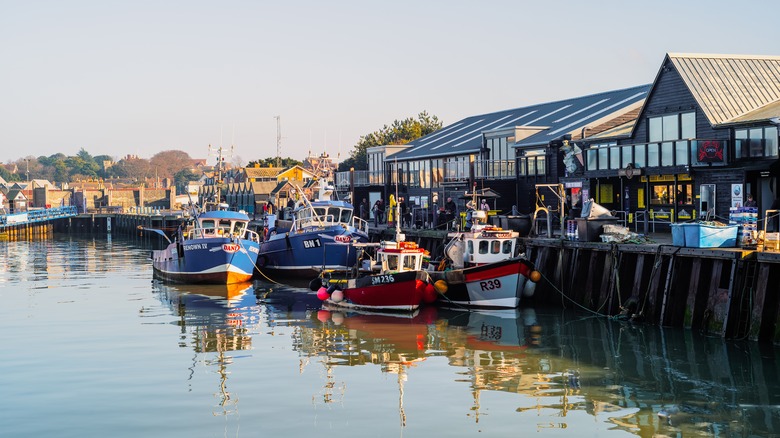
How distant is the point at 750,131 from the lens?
40094mm

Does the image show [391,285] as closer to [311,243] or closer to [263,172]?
[311,243]

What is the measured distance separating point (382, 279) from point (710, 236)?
11.6 metres

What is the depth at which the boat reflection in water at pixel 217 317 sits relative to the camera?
26.9 meters

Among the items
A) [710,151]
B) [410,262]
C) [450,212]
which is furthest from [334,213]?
[710,151]

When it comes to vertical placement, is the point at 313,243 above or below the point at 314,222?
below

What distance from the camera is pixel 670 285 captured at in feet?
101

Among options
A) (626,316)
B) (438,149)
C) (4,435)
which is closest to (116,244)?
(438,149)

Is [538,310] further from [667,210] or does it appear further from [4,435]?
[4,435]

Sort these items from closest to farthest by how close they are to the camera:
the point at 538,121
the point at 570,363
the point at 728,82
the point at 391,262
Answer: the point at 570,363 < the point at 391,262 < the point at 728,82 < the point at 538,121

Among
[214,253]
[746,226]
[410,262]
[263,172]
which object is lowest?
[214,253]

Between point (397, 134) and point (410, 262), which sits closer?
point (410, 262)

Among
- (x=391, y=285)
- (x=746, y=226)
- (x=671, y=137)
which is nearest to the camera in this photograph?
(x=746, y=226)

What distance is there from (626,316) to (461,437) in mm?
15292

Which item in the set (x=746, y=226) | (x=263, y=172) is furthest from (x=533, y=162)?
(x=263, y=172)
